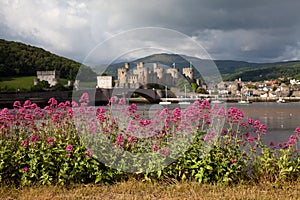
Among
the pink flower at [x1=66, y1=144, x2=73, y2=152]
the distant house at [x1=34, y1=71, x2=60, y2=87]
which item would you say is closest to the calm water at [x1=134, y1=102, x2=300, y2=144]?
the pink flower at [x1=66, y1=144, x2=73, y2=152]

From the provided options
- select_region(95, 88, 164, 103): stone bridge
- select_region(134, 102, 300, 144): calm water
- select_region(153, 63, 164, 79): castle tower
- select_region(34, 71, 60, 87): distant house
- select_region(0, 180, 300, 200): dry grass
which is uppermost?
select_region(34, 71, 60, 87): distant house

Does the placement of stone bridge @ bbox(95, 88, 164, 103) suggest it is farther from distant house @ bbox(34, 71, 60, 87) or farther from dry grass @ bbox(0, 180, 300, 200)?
distant house @ bbox(34, 71, 60, 87)

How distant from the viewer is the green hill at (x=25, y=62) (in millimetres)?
97688

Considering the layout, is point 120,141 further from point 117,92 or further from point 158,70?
point 117,92

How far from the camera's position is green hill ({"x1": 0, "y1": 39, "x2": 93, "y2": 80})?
320 ft

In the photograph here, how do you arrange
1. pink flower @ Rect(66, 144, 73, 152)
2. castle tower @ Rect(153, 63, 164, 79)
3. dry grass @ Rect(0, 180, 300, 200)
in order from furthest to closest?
castle tower @ Rect(153, 63, 164, 79) < pink flower @ Rect(66, 144, 73, 152) < dry grass @ Rect(0, 180, 300, 200)

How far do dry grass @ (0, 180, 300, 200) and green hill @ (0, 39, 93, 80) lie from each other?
9168 centimetres

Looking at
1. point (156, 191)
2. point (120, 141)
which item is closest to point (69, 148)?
point (120, 141)

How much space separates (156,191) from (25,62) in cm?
11119

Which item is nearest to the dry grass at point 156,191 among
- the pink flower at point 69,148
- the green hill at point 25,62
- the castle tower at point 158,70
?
the pink flower at point 69,148

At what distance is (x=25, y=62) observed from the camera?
350 ft

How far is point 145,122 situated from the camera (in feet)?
15.6

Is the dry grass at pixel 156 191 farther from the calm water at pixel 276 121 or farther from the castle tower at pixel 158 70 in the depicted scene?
the castle tower at pixel 158 70

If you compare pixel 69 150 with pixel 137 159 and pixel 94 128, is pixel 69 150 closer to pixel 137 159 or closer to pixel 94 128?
pixel 94 128
